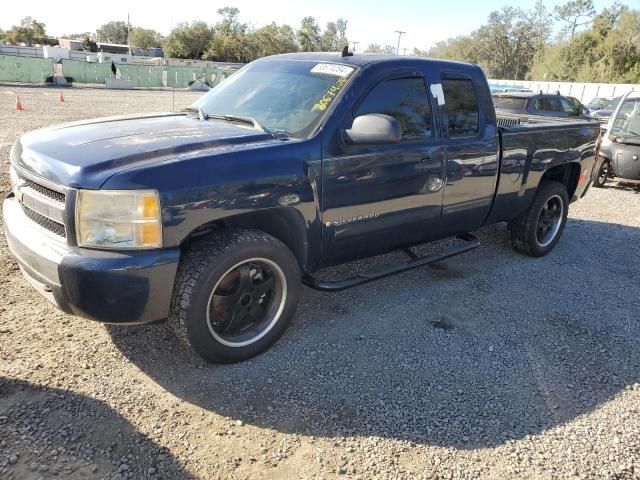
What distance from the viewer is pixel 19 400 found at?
2811 millimetres

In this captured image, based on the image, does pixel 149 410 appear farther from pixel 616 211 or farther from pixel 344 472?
pixel 616 211

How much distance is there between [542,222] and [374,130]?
10.6ft

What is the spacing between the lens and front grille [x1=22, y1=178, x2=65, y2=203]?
9.24 ft

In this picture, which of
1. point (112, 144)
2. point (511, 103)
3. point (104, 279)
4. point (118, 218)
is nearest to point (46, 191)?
point (112, 144)

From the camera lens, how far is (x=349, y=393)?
10.2 feet

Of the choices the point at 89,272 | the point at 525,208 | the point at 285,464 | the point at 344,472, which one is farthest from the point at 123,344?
the point at 525,208

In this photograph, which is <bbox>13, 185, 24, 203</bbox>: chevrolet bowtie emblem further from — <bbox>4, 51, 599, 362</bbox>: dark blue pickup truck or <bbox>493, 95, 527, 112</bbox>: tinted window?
<bbox>493, 95, 527, 112</bbox>: tinted window

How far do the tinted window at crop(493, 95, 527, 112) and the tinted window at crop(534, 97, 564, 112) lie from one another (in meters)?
0.43

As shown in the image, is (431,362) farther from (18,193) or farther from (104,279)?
(18,193)

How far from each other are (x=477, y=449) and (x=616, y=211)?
6.87m

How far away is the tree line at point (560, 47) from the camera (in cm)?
5241

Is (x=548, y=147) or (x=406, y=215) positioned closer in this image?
(x=406, y=215)

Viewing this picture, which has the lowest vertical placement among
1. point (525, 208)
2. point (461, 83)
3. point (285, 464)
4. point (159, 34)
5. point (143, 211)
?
point (285, 464)

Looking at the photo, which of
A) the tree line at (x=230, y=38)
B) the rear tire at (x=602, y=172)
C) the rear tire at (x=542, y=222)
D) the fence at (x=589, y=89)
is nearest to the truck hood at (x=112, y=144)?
the rear tire at (x=542, y=222)
